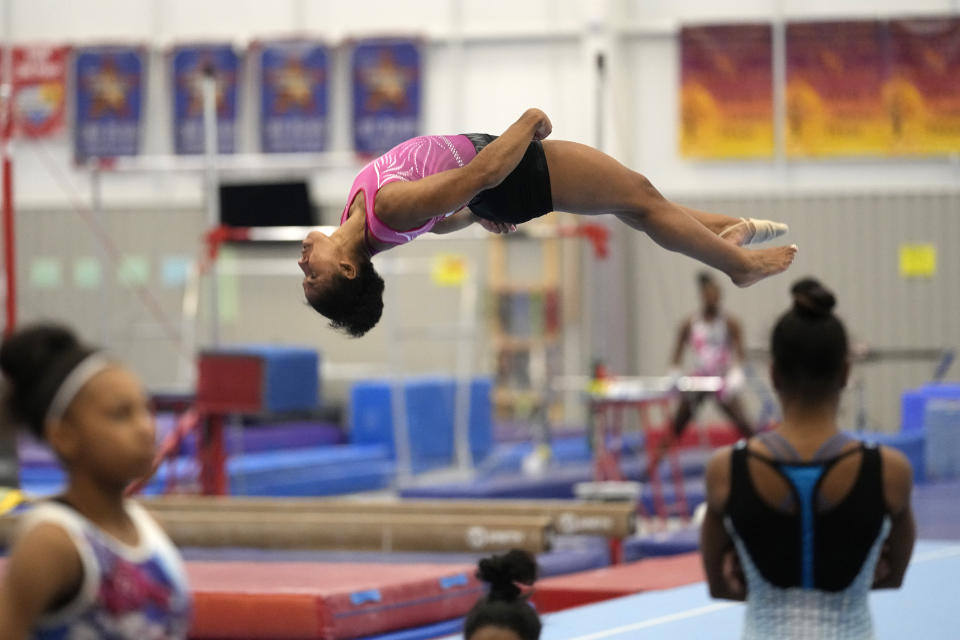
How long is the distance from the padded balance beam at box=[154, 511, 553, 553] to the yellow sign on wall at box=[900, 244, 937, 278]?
7.47m

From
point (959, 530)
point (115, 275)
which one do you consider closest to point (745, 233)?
point (959, 530)

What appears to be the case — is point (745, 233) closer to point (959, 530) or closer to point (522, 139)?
point (522, 139)

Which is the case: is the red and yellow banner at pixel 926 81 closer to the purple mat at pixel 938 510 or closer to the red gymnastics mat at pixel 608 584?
the purple mat at pixel 938 510

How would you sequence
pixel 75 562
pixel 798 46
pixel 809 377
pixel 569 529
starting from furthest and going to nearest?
pixel 798 46 → pixel 569 529 → pixel 809 377 → pixel 75 562

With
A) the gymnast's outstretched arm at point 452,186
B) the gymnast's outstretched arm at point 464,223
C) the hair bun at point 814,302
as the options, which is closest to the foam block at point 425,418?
the gymnast's outstretched arm at point 464,223

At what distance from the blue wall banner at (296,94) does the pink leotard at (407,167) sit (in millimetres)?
9656

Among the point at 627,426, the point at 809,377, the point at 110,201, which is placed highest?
the point at 110,201

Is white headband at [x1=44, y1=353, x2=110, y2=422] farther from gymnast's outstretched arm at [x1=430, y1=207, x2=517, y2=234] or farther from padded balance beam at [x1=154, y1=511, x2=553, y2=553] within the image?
padded balance beam at [x1=154, y1=511, x2=553, y2=553]

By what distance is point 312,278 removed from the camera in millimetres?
3561

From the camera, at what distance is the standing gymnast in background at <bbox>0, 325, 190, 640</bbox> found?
1.67 metres

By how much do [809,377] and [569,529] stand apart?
415 cm

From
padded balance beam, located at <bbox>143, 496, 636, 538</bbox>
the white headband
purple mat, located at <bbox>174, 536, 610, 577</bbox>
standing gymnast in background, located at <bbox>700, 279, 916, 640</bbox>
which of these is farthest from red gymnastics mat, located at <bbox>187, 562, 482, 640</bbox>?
the white headband

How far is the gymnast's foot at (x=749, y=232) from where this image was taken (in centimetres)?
402

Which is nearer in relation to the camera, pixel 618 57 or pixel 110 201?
pixel 618 57
